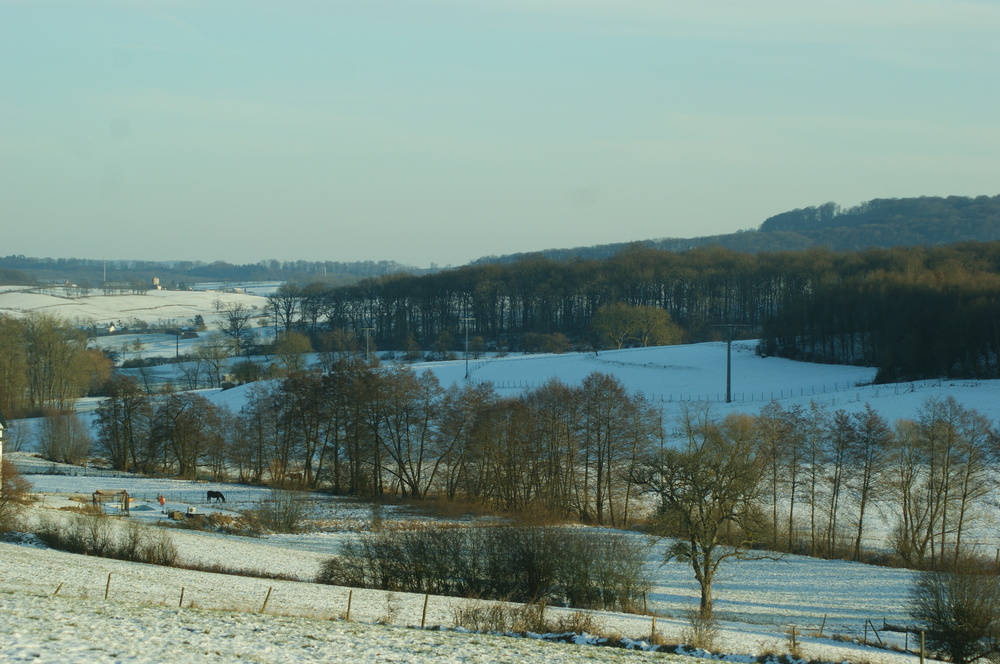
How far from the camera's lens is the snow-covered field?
14969mm

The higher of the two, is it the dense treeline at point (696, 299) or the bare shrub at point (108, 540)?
the dense treeline at point (696, 299)

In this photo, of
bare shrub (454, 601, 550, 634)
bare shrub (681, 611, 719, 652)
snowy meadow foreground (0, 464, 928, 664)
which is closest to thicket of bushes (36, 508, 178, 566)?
snowy meadow foreground (0, 464, 928, 664)

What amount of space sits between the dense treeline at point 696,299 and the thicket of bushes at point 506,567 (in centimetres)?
5003

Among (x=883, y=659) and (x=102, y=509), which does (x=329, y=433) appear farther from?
(x=883, y=659)

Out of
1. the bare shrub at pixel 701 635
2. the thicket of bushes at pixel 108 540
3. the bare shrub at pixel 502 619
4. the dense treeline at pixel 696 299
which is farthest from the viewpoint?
the dense treeline at pixel 696 299

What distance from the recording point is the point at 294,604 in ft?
71.3

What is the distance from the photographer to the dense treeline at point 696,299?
257 feet

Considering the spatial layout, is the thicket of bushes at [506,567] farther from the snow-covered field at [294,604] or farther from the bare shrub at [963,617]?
the bare shrub at [963,617]

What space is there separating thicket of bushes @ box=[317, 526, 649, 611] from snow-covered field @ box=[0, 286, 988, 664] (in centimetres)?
157

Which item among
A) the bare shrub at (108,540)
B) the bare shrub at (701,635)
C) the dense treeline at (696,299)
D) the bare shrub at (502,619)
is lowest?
the bare shrub at (108,540)

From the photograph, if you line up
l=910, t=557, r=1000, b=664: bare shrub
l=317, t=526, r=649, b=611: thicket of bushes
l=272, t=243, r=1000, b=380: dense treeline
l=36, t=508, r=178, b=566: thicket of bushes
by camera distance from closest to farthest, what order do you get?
l=910, t=557, r=1000, b=664: bare shrub
l=317, t=526, r=649, b=611: thicket of bushes
l=36, t=508, r=178, b=566: thicket of bushes
l=272, t=243, r=1000, b=380: dense treeline

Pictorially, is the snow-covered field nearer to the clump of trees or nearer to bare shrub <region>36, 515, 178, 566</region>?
bare shrub <region>36, 515, 178, 566</region>

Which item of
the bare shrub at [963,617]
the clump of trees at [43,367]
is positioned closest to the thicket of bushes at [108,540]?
the bare shrub at [963,617]

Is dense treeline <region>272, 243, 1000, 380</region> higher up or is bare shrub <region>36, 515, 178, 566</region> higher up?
dense treeline <region>272, 243, 1000, 380</region>
